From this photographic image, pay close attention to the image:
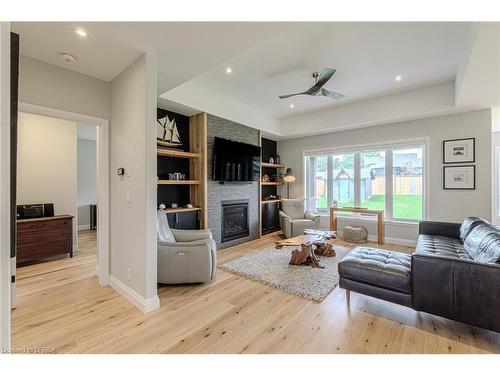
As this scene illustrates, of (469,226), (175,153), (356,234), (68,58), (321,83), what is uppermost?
(321,83)

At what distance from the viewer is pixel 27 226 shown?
3439mm

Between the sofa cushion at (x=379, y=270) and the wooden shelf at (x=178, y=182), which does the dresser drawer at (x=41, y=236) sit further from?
the sofa cushion at (x=379, y=270)

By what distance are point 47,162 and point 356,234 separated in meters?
6.14

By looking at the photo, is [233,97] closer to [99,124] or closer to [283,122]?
[283,122]

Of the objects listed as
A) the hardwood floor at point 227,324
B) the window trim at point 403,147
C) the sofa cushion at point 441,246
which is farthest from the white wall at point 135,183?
the window trim at point 403,147

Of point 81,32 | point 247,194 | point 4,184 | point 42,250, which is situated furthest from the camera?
point 247,194

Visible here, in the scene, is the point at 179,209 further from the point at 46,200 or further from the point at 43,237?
the point at 46,200

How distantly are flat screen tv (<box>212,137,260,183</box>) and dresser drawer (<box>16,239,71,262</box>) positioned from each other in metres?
2.72

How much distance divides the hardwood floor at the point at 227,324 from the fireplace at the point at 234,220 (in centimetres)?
183

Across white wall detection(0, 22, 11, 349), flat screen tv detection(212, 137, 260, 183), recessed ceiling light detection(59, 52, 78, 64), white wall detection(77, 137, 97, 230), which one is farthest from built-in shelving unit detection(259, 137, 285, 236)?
white wall detection(77, 137, 97, 230)

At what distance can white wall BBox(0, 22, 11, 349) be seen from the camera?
3.29ft

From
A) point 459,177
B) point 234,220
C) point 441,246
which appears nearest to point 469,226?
point 441,246
